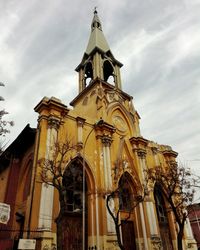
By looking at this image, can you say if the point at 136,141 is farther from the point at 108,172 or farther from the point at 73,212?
the point at 73,212

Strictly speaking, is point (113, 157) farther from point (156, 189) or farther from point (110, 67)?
point (110, 67)

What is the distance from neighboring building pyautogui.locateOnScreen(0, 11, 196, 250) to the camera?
1316 cm

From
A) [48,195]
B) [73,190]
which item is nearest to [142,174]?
[73,190]

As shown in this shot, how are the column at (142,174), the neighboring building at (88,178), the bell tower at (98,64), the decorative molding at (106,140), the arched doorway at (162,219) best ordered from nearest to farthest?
the neighboring building at (88,178) < the column at (142,174) < the decorative molding at (106,140) < the arched doorway at (162,219) < the bell tower at (98,64)

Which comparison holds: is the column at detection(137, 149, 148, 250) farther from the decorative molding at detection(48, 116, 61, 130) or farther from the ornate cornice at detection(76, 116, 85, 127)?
the decorative molding at detection(48, 116, 61, 130)

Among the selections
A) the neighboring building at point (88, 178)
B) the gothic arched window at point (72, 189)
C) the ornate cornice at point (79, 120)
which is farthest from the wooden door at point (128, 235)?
the ornate cornice at point (79, 120)

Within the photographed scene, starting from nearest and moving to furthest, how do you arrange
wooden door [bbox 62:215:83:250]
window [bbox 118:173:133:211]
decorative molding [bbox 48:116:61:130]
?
wooden door [bbox 62:215:83:250], decorative molding [bbox 48:116:61:130], window [bbox 118:173:133:211]

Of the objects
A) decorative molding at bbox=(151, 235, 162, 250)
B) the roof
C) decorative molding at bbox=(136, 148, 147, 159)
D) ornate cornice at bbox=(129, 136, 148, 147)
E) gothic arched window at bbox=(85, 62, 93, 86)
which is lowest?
decorative molding at bbox=(151, 235, 162, 250)

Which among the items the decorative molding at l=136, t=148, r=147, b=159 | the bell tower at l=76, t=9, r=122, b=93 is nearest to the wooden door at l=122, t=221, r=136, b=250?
the decorative molding at l=136, t=148, r=147, b=159

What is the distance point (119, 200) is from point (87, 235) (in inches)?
165

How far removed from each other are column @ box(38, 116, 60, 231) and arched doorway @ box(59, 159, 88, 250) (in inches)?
36.2

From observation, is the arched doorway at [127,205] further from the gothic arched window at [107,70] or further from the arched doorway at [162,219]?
the gothic arched window at [107,70]

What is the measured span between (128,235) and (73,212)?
5490 mm

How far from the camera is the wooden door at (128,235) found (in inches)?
649
